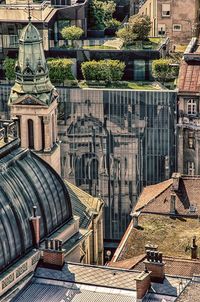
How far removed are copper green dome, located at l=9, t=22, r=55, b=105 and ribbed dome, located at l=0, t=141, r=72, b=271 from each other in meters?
16.3

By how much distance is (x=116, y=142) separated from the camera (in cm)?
13462

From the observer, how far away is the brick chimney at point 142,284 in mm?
85438

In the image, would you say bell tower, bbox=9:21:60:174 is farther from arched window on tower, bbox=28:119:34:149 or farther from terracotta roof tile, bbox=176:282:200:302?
terracotta roof tile, bbox=176:282:200:302

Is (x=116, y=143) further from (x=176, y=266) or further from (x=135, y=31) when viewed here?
(x=176, y=266)

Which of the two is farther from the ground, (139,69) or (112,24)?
(112,24)

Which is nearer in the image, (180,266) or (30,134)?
(180,266)

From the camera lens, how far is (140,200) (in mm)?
125438

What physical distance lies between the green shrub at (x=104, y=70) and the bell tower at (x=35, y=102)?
65.3 feet

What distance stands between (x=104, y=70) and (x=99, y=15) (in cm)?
1881

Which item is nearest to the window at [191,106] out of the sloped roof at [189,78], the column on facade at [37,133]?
the sloped roof at [189,78]

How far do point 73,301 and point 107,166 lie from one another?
4912cm

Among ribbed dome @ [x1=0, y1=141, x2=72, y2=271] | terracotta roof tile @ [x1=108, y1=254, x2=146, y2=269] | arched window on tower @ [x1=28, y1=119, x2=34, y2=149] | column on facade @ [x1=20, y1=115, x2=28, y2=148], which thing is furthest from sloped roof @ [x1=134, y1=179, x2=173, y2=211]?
ribbed dome @ [x1=0, y1=141, x2=72, y2=271]

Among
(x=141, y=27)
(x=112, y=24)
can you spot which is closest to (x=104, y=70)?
(x=141, y=27)

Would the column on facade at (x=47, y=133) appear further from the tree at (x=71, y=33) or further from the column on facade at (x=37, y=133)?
the tree at (x=71, y=33)
